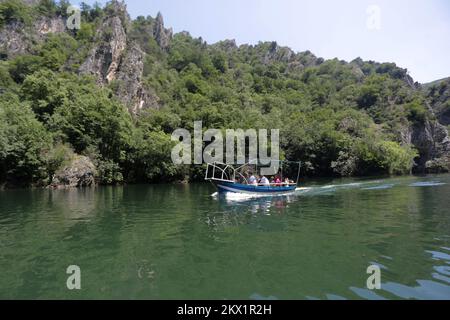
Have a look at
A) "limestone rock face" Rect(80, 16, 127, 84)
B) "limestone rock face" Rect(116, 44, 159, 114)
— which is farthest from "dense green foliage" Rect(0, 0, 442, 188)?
"limestone rock face" Rect(80, 16, 127, 84)

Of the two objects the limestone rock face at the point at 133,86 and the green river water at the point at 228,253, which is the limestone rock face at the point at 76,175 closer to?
the green river water at the point at 228,253

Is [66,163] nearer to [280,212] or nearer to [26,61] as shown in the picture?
[280,212]

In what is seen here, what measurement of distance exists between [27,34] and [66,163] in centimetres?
6313

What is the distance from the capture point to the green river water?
33.2 ft

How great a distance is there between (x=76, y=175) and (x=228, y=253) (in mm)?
43685

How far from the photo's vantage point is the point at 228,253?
543 inches

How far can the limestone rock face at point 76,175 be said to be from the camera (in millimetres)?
50406

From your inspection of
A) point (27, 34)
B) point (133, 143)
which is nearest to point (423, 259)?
point (133, 143)

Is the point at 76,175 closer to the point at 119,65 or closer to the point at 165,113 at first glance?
the point at 165,113

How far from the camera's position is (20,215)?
2389 centimetres

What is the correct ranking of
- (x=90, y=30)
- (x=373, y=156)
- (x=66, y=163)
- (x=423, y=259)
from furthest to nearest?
(x=90, y=30) → (x=373, y=156) → (x=66, y=163) → (x=423, y=259)

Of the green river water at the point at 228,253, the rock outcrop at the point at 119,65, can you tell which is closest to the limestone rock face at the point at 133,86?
the rock outcrop at the point at 119,65

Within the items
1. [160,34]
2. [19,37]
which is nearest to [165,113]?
[19,37]

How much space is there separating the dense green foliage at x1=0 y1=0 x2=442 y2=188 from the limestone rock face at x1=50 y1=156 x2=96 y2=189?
4.65 ft
